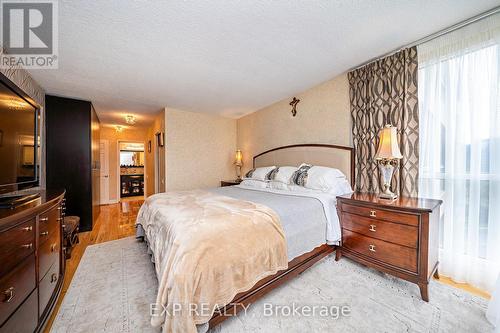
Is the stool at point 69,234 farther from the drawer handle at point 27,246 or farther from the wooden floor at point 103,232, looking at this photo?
the drawer handle at point 27,246

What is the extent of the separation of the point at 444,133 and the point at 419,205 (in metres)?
0.87

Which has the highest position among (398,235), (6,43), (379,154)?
(6,43)

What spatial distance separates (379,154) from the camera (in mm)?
2010

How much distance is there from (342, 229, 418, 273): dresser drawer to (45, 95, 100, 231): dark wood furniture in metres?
4.34

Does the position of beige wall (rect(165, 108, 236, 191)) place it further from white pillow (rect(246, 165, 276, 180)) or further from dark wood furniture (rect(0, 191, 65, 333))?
dark wood furniture (rect(0, 191, 65, 333))

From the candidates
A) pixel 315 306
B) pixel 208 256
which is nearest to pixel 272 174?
pixel 315 306

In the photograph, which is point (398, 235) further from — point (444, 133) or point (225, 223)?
point (225, 223)

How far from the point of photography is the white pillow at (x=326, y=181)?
2330 millimetres

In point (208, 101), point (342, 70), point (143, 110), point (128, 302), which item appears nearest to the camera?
point (128, 302)

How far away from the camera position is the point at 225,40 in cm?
187

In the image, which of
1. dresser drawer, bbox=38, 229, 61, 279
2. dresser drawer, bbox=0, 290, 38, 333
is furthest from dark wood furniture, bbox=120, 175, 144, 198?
dresser drawer, bbox=0, 290, 38, 333

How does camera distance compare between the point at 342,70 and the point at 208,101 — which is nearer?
the point at 342,70

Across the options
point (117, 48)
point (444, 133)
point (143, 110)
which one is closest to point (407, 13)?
point (444, 133)

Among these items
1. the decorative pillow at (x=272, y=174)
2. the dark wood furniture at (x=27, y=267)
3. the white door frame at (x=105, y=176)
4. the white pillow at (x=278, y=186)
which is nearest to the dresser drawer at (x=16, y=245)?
the dark wood furniture at (x=27, y=267)
